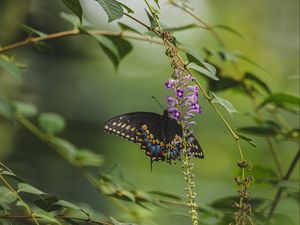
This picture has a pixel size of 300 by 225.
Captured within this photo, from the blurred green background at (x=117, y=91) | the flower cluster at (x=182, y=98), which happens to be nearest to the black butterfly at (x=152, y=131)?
the flower cluster at (x=182, y=98)

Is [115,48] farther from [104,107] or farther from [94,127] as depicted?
[104,107]

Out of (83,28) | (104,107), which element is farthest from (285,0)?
(83,28)

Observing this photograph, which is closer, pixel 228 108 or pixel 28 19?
pixel 228 108

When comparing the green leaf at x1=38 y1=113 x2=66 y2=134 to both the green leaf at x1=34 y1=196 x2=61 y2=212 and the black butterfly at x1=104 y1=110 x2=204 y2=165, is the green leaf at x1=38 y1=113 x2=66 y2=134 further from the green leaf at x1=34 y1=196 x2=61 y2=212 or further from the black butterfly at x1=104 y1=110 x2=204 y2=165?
the green leaf at x1=34 y1=196 x2=61 y2=212

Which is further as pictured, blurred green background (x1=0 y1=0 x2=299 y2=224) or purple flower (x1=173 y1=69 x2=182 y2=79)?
blurred green background (x1=0 y1=0 x2=299 y2=224)

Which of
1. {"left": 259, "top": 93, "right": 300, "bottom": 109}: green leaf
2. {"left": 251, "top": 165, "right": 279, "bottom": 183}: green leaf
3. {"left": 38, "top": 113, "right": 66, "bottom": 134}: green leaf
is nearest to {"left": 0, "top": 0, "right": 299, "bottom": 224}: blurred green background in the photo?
{"left": 38, "top": 113, "right": 66, "bottom": 134}: green leaf

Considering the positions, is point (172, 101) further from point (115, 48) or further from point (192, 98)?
point (115, 48)
